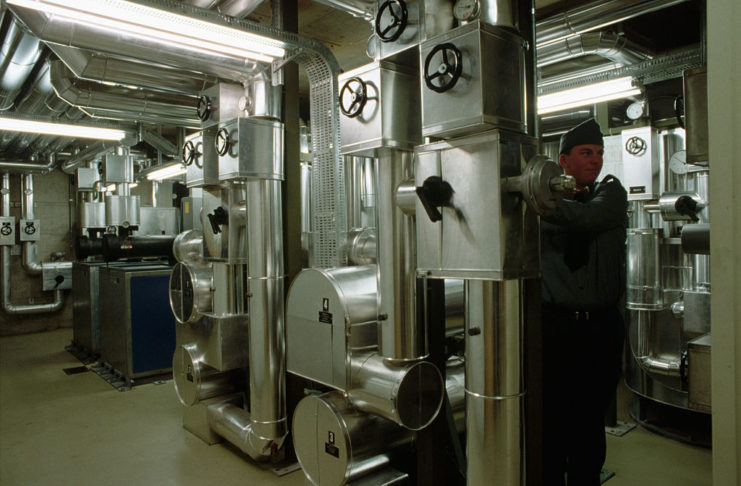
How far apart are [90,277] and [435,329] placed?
4771 mm

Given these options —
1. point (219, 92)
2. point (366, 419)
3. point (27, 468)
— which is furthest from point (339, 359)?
point (27, 468)

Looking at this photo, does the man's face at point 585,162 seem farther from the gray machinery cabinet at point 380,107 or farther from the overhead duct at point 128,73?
the overhead duct at point 128,73

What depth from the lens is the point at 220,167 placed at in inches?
115

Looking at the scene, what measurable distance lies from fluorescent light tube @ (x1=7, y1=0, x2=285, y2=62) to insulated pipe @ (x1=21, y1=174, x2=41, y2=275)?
6.23m

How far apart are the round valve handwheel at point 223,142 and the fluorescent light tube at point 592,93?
1927mm

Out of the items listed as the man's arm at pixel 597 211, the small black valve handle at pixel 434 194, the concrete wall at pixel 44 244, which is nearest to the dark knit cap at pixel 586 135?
the man's arm at pixel 597 211

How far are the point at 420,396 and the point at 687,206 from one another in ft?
6.99

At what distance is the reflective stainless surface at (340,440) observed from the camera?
2053mm

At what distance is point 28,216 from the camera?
722 cm

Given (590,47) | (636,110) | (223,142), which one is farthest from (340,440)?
(636,110)

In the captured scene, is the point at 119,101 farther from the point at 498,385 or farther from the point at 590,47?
the point at 498,385

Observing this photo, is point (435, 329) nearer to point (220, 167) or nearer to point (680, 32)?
point (220, 167)

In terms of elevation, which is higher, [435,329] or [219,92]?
[219,92]

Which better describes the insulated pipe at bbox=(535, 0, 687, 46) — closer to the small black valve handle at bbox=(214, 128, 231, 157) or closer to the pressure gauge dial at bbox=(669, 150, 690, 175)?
the pressure gauge dial at bbox=(669, 150, 690, 175)
